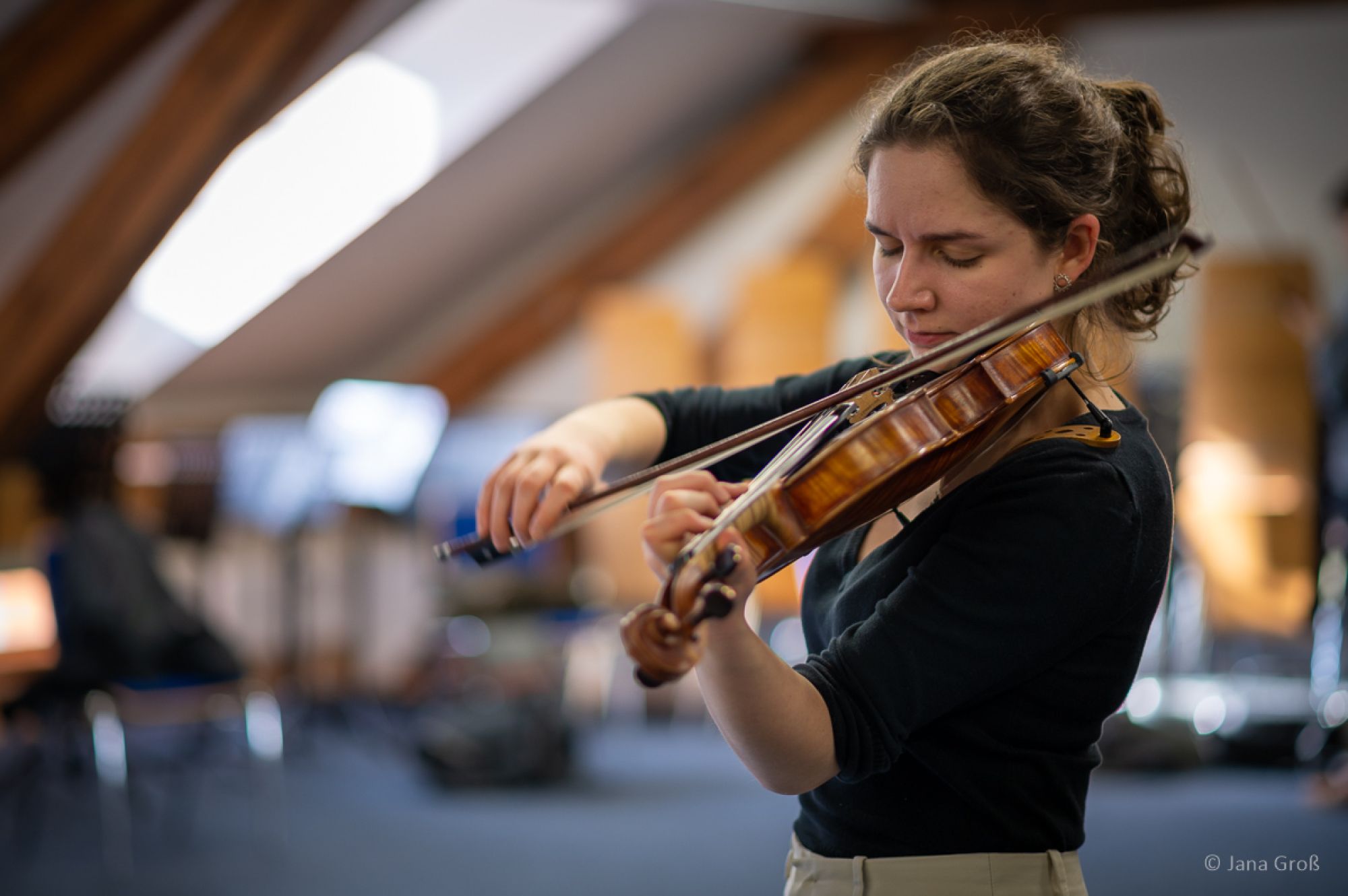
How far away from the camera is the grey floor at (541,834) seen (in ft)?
9.80

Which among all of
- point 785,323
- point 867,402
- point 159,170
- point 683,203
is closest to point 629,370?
point 785,323

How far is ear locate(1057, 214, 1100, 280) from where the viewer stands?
36.1 inches

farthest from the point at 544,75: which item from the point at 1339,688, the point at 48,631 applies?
the point at 1339,688

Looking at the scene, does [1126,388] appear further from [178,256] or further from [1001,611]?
[1001,611]

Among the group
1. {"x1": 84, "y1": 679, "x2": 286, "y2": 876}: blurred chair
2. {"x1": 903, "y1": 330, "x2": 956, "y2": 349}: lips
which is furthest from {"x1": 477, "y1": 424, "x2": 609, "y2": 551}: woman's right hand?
{"x1": 84, "y1": 679, "x2": 286, "y2": 876}: blurred chair

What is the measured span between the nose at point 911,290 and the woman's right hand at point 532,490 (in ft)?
0.89

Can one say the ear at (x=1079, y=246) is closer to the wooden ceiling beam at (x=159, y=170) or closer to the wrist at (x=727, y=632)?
the wrist at (x=727, y=632)

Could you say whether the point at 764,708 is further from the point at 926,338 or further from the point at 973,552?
the point at 926,338

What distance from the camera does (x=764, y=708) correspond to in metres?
0.78

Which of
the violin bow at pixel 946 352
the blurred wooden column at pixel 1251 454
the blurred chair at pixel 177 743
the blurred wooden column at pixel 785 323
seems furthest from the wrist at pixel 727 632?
the blurred wooden column at pixel 785 323

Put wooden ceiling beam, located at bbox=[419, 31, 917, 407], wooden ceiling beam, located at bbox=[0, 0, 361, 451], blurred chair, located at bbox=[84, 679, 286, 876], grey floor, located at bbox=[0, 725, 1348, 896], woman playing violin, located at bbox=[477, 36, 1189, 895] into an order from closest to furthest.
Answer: woman playing violin, located at bbox=[477, 36, 1189, 895]
grey floor, located at bbox=[0, 725, 1348, 896]
blurred chair, located at bbox=[84, 679, 286, 876]
wooden ceiling beam, located at bbox=[0, 0, 361, 451]
wooden ceiling beam, located at bbox=[419, 31, 917, 407]

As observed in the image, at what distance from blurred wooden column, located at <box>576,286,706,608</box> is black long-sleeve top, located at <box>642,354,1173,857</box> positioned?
172 inches

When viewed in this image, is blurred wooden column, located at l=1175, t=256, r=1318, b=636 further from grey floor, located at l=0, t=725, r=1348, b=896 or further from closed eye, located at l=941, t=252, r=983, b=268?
closed eye, located at l=941, t=252, r=983, b=268

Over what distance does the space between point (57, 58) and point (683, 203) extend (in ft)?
9.77
